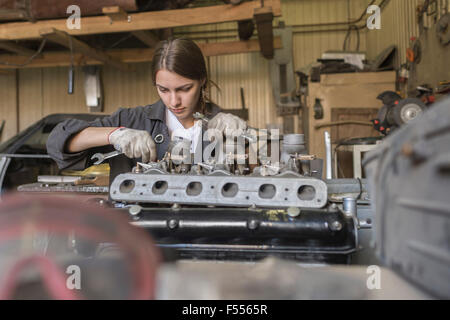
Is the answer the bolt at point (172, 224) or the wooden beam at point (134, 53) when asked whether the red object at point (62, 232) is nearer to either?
the bolt at point (172, 224)

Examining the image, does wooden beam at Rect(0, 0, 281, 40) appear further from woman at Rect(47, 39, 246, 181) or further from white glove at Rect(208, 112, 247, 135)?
white glove at Rect(208, 112, 247, 135)

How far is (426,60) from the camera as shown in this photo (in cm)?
358

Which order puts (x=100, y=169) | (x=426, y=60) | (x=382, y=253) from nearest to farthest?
(x=382, y=253) < (x=100, y=169) < (x=426, y=60)

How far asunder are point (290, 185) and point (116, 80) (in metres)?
5.89

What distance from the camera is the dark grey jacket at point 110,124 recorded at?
54.9 inches

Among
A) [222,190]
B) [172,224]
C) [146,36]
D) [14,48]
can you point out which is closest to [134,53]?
[146,36]

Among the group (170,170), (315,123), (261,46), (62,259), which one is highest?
(261,46)

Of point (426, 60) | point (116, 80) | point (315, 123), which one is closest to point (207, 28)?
point (116, 80)

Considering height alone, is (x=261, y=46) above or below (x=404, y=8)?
below

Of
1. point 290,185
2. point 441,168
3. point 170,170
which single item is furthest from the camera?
point 170,170

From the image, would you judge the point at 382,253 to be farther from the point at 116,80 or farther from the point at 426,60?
the point at 116,80

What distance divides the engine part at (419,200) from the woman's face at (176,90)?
130 cm

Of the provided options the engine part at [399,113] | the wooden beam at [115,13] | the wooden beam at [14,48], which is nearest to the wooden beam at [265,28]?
the wooden beam at [115,13]

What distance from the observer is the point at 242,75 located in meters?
6.14
